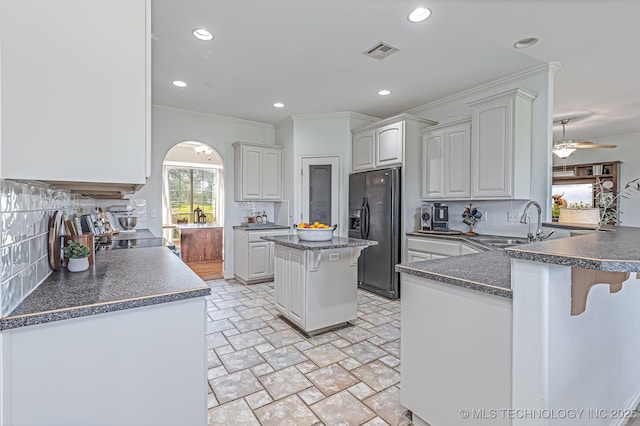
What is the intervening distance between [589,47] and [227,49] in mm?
3218

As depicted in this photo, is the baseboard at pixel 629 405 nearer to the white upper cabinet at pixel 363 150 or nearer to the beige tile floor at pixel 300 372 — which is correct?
the beige tile floor at pixel 300 372

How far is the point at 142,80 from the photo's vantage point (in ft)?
3.96

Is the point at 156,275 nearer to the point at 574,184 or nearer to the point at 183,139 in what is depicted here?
the point at 183,139

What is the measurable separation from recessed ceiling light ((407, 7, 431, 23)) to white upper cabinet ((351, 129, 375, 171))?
2057 mm

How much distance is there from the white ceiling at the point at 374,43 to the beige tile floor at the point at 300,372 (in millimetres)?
2610

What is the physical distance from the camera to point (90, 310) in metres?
1.12

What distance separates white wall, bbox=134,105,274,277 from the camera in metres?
4.64

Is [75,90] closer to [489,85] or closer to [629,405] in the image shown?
[629,405]

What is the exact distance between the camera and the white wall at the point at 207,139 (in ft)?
15.2

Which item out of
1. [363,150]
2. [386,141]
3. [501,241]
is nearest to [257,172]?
[363,150]

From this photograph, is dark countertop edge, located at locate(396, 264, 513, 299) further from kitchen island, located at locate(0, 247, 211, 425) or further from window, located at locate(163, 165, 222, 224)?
window, located at locate(163, 165, 222, 224)

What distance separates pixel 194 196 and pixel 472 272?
794cm

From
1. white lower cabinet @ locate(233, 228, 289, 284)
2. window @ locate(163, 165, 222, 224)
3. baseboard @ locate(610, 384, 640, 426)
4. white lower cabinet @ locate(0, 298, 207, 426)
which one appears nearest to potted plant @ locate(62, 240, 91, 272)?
white lower cabinet @ locate(0, 298, 207, 426)

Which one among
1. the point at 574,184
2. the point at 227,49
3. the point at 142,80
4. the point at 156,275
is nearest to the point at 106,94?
the point at 142,80
